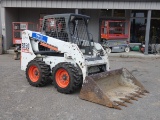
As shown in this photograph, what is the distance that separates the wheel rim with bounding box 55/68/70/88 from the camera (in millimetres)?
5744

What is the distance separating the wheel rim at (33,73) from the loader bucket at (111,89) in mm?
1708

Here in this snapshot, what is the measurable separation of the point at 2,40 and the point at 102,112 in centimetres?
961

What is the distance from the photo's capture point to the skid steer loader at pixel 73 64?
17.7ft

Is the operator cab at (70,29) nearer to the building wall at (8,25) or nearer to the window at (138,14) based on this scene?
the building wall at (8,25)

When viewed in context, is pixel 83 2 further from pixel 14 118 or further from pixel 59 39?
pixel 14 118

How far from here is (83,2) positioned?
12.3m

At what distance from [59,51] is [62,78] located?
0.75 metres

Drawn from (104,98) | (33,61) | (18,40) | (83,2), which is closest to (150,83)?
(104,98)

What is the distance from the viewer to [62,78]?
5.86 meters

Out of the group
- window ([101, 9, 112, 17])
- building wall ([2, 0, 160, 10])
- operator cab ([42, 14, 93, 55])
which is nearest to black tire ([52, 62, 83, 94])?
operator cab ([42, 14, 93, 55])

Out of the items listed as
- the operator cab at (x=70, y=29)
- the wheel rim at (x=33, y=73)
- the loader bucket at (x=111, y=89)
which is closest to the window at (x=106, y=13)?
the operator cab at (x=70, y=29)

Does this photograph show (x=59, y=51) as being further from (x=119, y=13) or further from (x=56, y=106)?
(x=119, y=13)

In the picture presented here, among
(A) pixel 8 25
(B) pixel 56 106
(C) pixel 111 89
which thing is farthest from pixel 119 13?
(B) pixel 56 106

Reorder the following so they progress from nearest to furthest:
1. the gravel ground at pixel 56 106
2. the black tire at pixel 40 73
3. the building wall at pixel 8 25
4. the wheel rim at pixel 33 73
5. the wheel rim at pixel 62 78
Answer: the gravel ground at pixel 56 106
the wheel rim at pixel 62 78
the black tire at pixel 40 73
the wheel rim at pixel 33 73
the building wall at pixel 8 25
